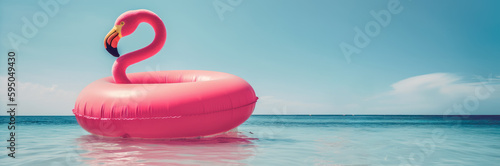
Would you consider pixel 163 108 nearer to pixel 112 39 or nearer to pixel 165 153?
pixel 165 153

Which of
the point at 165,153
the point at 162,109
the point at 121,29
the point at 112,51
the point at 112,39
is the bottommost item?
the point at 165,153

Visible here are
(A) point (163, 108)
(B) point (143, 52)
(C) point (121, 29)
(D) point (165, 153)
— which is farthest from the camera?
(B) point (143, 52)

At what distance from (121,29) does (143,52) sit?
0.53 m

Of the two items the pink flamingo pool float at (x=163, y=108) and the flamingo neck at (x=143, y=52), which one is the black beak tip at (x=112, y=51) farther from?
the pink flamingo pool float at (x=163, y=108)

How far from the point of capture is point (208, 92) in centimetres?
488

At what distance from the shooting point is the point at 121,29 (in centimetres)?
567

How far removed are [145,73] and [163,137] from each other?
216cm

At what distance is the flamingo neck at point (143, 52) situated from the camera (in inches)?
226

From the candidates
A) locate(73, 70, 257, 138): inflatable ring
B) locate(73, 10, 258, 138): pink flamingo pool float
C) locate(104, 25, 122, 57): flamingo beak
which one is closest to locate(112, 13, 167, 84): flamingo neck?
locate(104, 25, 122, 57): flamingo beak

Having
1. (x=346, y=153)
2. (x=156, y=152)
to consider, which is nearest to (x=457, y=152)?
(x=346, y=153)

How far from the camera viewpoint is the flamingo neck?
18.8ft

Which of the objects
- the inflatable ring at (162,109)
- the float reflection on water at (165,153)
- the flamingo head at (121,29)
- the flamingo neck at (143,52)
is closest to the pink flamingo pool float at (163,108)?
the inflatable ring at (162,109)

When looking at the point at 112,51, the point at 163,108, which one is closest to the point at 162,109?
the point at 163,108

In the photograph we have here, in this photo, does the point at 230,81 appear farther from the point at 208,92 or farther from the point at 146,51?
the point at 146,51
